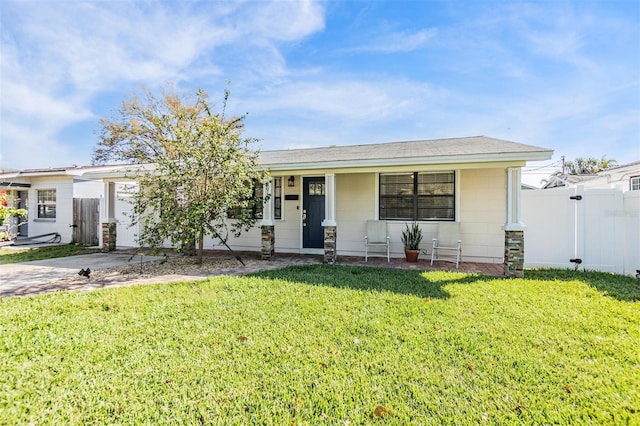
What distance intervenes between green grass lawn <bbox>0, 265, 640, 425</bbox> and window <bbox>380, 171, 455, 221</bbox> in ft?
11.7

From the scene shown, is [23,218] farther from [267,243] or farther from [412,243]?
[412,243]

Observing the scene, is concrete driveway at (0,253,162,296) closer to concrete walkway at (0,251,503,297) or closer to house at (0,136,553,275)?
concrete walkway at (0,251,503,297)

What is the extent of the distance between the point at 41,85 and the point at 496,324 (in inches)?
687

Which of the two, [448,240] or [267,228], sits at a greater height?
[267,228]

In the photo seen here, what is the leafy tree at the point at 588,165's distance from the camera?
31312 millimetres

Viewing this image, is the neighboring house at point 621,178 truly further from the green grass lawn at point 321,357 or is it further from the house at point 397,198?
the green grass lawn at point 321,357

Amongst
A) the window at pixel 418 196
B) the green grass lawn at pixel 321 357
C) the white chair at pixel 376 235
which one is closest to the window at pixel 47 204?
the green grass lawn at pixel 321 357

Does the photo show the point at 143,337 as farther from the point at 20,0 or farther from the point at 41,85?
the point at 41,85

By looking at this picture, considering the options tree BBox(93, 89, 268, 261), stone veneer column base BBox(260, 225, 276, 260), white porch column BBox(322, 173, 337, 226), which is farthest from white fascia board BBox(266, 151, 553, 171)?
stone veneer column base BBox(260, 225, 276, 260)

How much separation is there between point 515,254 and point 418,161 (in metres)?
2.76

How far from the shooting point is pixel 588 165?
109 ft

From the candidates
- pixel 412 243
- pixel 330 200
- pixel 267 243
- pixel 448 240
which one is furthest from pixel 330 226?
pixel 448 240

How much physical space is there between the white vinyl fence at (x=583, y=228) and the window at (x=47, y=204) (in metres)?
17.6

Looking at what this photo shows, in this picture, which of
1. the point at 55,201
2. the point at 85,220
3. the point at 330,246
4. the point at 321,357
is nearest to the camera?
the point at 321,357
